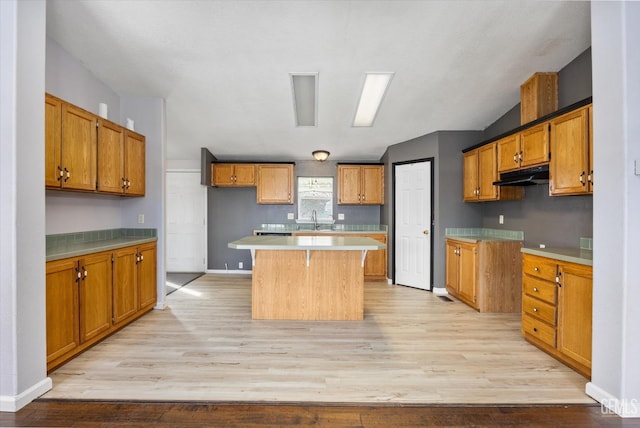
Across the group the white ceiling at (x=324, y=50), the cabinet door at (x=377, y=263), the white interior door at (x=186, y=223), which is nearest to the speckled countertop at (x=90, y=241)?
the white ceiling at (x=324, y=50)

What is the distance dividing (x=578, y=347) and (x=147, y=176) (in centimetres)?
449

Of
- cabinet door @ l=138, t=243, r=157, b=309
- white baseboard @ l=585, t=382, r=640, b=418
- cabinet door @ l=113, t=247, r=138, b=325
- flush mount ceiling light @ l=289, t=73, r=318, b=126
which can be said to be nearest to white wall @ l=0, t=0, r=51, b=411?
cabinet door @ l=113, t=247, r=138, b=325

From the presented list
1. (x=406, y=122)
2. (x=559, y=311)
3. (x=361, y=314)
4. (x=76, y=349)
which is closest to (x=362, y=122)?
(x=406, y=122)

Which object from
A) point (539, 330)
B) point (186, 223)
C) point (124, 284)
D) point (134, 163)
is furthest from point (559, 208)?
point (186, 223)

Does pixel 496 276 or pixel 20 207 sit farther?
pixel 496 276

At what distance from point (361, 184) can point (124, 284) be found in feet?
13.4

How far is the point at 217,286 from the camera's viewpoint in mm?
4941

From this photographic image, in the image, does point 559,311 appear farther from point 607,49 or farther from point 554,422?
point 607,49

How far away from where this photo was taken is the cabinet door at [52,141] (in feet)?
7.70

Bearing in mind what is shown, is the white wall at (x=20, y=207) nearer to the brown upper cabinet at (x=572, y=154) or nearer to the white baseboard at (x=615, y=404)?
the white baseboard at (x=615, y=404)

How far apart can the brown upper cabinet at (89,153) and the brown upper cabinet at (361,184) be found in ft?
11.0

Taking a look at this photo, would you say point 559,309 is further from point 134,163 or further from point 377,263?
point 134,163

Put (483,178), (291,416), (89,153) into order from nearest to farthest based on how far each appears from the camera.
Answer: (291,416)
(89,153)
(483,178)

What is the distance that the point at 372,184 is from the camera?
19.1ft
